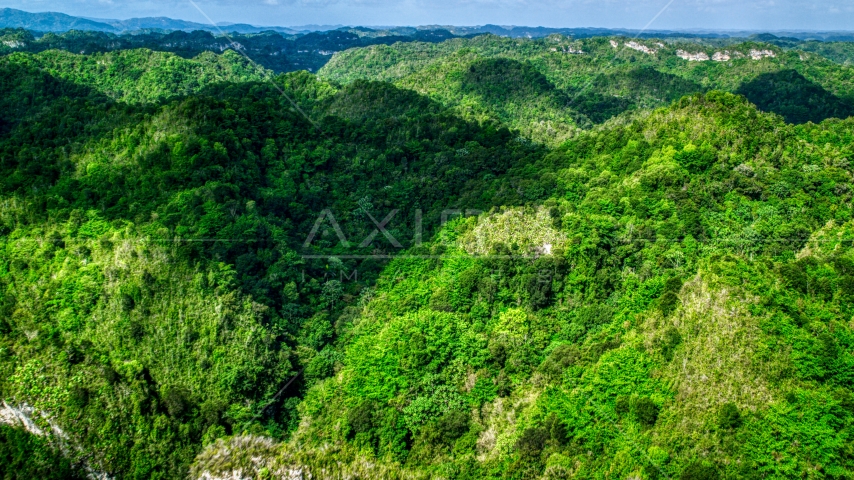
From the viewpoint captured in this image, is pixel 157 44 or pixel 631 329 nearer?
pixel 631 329

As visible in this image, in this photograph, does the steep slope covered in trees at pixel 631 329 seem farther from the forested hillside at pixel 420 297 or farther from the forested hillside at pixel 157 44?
the forested hillside at pixel 157 44

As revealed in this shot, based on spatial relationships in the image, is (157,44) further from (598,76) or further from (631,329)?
(631,329)

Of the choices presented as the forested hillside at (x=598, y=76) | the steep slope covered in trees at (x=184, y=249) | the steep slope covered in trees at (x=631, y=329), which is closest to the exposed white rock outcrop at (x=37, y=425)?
the steep slope covered in trees at (x=184, y=249)

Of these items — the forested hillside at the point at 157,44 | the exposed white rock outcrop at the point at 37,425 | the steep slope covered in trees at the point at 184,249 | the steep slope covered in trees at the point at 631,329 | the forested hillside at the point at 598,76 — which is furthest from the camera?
the forested hillside at the point at 157,44

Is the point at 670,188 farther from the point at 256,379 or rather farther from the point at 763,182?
the point at 256,379

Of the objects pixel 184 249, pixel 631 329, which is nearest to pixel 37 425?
pixel 184 249

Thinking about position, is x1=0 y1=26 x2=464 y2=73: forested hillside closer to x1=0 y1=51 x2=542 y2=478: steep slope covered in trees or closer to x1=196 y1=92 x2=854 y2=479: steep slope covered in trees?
x1=0 y1=51 x2=542 y2=478: steep slope covered in trees

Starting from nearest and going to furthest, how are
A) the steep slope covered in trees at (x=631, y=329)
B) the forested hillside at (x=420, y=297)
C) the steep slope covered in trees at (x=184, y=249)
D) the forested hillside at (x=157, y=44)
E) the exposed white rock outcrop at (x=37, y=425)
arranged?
the exposed white rock outcrop at (x=37, y=425), the steep slope covered in trees at (x=631, y=329), the forested hillside at (x=420, y=297), the steep slope covered in trees at (x=184, y=249), the forested hillside at (x=157, y=44)

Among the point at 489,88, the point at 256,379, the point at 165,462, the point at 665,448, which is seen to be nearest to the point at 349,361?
the point at 256,379

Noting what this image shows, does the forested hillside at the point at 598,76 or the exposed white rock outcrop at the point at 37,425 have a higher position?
the forested hillside at the point at 598,76
